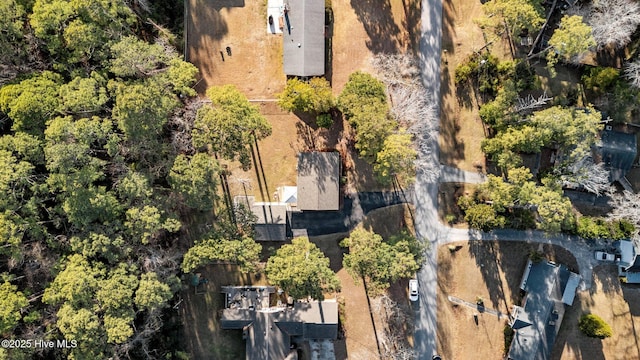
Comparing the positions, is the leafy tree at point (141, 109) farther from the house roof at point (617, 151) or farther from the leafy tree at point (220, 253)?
the house roof at point (617, 151)

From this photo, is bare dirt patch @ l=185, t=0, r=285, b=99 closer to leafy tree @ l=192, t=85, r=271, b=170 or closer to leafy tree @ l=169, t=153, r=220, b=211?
leafy tree @ l=192, t=85, r=271, b=170

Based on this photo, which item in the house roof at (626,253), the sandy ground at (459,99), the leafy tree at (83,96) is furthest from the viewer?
the sandy ground at (459,99)

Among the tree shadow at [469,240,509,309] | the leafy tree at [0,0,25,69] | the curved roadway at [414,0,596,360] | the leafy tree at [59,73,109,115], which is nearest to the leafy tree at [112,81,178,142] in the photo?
the leafy tree at [59,73,109,115]

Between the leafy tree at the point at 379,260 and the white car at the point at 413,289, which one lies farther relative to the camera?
the white car at the point at 413,289

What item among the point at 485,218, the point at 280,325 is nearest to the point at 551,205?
the point at 485,218

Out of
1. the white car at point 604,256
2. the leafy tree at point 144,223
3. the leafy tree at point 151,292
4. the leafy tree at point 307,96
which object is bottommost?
the white car at point 604,256

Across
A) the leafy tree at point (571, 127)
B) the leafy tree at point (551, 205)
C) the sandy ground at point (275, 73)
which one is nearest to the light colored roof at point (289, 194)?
the sandy ground at point (275, 73)
